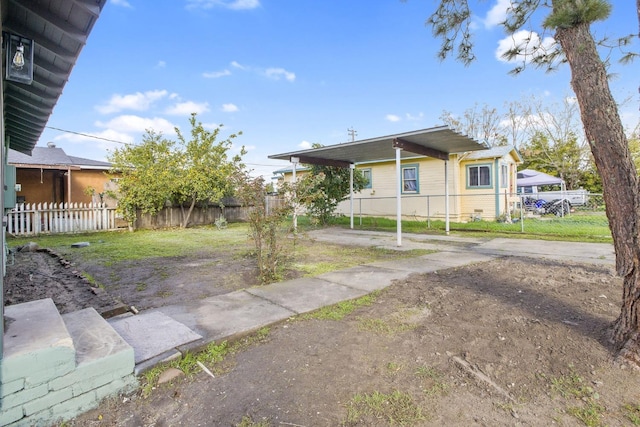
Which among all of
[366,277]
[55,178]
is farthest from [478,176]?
[55,178]

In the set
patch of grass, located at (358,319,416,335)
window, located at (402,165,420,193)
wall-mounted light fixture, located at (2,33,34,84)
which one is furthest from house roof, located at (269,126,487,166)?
wall-mounted light fixture, located at (2,33,34,84)

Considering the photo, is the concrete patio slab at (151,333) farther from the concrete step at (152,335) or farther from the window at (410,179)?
the window at (410,179)

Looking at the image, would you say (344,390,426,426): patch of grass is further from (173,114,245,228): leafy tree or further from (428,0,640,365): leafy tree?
(173,114,245,228): leafy tree

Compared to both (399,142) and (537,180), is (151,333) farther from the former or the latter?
(537,180)

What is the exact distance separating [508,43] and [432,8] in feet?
3.90

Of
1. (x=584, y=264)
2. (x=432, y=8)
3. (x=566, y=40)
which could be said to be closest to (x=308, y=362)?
(x=566, y=40)

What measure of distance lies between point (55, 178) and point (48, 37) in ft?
48.9

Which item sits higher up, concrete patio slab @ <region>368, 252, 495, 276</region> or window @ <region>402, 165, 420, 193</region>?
window @ <region>402, 165, 420, 193</region>

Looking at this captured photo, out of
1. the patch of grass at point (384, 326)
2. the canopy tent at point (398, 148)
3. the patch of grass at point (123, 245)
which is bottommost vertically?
the patch of grass at point (384, 326)

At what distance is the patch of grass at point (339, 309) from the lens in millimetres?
3412

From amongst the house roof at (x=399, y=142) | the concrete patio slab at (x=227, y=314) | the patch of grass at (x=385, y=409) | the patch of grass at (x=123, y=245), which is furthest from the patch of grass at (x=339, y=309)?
the house roof at (x=399, y=142)

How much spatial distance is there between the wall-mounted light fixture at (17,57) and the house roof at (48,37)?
3.4 inches

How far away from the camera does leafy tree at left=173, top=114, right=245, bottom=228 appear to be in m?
12.5

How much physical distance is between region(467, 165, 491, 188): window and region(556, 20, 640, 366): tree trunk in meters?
11.9
